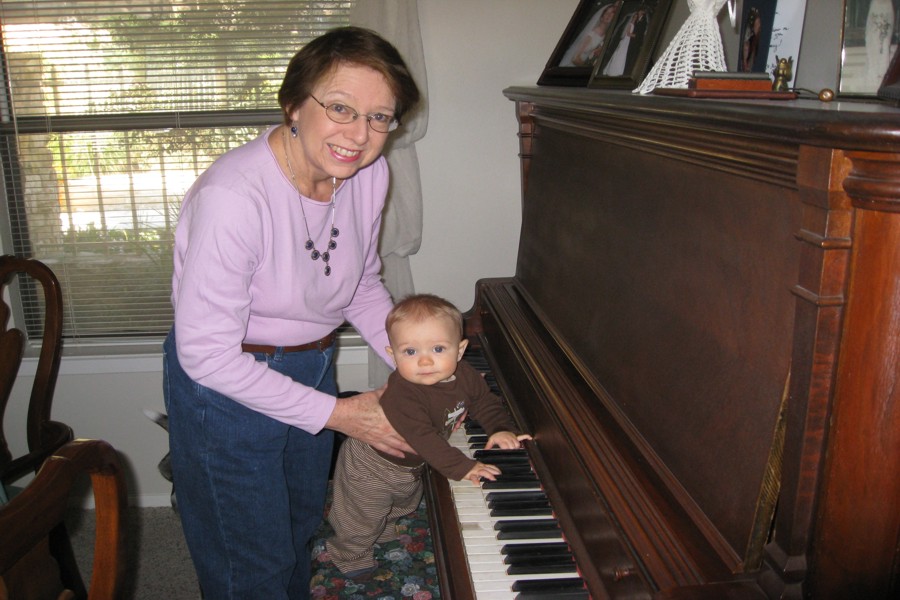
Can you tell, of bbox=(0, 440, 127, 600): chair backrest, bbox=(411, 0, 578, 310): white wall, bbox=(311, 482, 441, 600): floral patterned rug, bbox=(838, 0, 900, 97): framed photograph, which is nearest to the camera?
bbox=(0, 440, 127, 600): chair backrest

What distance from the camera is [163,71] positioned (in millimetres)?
2604

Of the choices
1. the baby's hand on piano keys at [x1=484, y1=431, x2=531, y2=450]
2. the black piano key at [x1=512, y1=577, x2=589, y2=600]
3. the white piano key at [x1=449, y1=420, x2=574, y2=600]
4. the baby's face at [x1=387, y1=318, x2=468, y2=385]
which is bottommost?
the white piano key at [x1=449, y1=420, x2=574, y2=600]

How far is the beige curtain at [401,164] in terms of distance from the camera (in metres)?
2.40

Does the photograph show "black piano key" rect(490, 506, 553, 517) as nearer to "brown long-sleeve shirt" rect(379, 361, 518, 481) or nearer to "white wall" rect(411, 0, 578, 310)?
"brown long-sleeve shirt" rect(379, 361, 518, 481)

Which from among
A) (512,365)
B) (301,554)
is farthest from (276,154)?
(301,554)

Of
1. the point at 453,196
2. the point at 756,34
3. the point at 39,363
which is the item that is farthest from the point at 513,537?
the point at 453,196

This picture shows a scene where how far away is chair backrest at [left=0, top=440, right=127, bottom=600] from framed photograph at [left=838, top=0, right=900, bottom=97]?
3.82 ft

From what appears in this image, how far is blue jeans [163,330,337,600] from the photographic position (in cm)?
144

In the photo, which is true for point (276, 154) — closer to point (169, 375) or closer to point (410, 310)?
point (410, 310)

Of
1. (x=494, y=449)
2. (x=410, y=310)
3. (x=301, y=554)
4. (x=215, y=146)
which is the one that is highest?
(x=215, y=146)

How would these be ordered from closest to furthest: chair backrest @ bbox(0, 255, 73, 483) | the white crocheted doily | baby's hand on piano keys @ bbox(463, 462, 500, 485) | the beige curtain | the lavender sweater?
the white crocheted doily < the lavender sweater < baby's hand on piano keys @ bbox(463, 462, 500, 485) < chair backrest @ bbox(0, 255, 73, 483) < the beige curtain

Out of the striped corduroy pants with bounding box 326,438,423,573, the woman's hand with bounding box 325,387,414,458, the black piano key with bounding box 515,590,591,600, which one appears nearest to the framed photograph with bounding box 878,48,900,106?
the black piano key with bounding box 515,590,591,600

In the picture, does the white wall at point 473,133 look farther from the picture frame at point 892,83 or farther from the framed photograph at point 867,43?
the picture frame at point 892,83

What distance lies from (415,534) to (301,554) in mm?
620
